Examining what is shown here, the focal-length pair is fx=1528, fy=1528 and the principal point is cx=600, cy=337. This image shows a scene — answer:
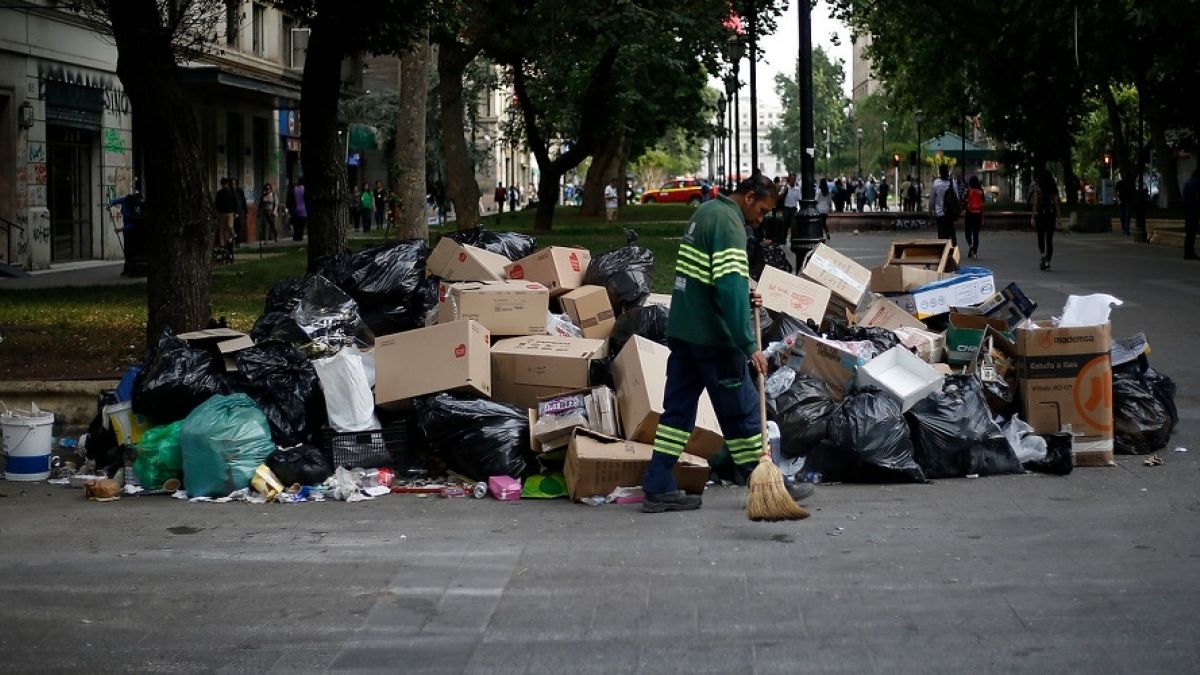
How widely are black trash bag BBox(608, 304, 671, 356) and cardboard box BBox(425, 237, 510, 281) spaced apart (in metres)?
1.68

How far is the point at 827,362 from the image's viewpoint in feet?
31.0

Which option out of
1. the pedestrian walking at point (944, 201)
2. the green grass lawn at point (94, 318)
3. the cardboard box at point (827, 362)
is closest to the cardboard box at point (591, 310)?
the cardboard box at point (827, 362)

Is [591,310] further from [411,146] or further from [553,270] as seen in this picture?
[411,146]

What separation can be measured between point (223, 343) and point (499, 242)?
3823 millimetres

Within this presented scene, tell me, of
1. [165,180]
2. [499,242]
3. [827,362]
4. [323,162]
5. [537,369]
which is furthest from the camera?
[323,162]

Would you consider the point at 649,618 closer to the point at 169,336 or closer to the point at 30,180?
the point at 169,336

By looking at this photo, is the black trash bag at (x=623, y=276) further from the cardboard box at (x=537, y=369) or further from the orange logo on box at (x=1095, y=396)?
the orange logo on box at (x=1095, y=396)

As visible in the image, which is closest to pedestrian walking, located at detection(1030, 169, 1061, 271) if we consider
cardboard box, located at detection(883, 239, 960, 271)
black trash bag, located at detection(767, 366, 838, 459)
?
cardboard box, located at detection(883, 239, 960, 271)

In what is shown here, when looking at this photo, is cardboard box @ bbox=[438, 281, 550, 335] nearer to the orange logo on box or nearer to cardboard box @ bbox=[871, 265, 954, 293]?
the orange logo on box

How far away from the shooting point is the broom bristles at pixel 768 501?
729 centimetres

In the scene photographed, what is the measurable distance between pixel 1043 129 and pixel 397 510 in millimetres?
40801

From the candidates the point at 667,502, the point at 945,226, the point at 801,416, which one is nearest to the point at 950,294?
the point at 801,416

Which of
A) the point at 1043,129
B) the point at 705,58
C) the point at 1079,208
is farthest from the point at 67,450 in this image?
the point at 1043,129

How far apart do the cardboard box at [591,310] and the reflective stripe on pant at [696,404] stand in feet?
9.84
